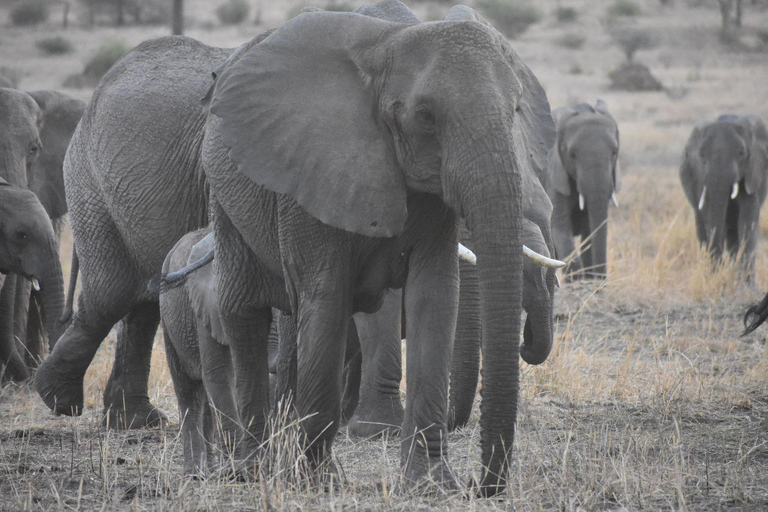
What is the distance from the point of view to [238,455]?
17.2ft

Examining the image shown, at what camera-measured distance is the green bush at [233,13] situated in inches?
1753

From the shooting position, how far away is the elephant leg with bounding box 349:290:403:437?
612cm

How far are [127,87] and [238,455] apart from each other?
87.3 inches

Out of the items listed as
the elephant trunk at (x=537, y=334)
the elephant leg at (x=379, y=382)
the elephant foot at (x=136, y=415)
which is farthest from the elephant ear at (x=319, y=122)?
the elephant foot at (x=136, y=415)

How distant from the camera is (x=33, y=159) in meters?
8.74

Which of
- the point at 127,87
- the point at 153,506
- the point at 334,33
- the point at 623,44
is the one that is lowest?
the point at 623,44

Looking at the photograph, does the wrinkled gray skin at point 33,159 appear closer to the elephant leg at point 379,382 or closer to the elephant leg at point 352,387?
the elephant leg at point 352,387

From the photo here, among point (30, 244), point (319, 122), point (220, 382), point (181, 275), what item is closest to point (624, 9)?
point (30, 244)

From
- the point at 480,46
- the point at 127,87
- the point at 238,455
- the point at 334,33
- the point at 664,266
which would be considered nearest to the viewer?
the point at 480,46

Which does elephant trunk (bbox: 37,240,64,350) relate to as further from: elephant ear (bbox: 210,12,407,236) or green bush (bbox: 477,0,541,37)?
green bush (bbox: 477,0,541,37)

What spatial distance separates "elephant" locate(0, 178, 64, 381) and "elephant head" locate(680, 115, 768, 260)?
23.1 ft

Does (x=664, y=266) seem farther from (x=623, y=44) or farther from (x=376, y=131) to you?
(x=623, y=44)

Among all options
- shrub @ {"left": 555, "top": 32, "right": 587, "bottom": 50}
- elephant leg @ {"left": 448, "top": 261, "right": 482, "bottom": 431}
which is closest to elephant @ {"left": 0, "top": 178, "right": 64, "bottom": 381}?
elephant leg @ {"left": 448, "top": 261, "right": 482, "bottom": 431}

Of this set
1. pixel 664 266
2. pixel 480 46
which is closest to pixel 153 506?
pixel 480 46
